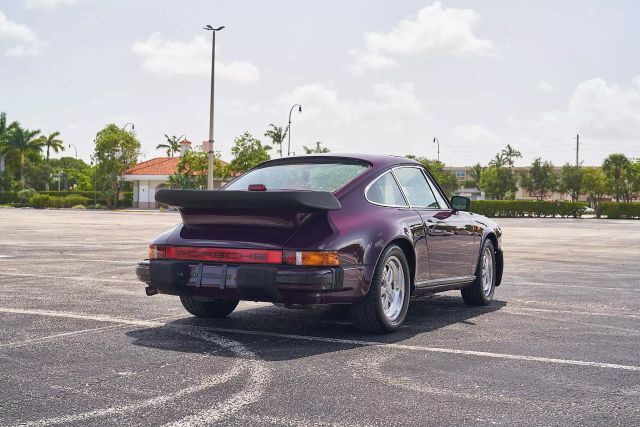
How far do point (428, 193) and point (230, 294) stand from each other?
272cm

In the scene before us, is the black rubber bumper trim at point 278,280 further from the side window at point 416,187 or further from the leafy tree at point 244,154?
the leafy tree at point 244,154

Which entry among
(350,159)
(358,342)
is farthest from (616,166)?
(358,342)

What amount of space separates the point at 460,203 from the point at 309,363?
3.44m

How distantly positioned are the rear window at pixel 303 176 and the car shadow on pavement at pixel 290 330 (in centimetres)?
126

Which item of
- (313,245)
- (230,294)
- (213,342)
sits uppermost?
(313,245)

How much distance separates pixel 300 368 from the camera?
546 centimetres

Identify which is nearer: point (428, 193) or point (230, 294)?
point (230, 294)

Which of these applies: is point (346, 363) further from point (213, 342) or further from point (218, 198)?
point (218, 198)

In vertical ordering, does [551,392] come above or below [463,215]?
below

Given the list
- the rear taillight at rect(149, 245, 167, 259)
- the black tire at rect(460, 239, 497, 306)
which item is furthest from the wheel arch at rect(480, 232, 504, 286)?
the rear taillight at rect(149, 245, 167, 259)

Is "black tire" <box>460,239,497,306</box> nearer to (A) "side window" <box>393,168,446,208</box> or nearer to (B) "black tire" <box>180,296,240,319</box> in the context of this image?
(A) "side window" <box>393,168,446,208</box>

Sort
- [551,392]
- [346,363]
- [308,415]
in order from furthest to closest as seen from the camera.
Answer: [346,363] → [551,392] → [308,415]

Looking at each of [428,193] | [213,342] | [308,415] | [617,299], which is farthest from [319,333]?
[617,299]

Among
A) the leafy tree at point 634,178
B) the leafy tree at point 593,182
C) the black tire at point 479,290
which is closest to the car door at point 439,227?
the black tire at point 479,290
